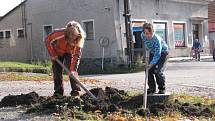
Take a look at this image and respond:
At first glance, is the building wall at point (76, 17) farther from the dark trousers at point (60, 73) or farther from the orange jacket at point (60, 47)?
the orange jacket at point (60, 47)

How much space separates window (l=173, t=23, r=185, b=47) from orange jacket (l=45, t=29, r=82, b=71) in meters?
29.3

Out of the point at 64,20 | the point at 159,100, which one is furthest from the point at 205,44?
the point at 159,100

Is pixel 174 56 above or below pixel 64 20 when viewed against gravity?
below

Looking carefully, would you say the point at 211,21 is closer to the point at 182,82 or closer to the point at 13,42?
the point at 13,42

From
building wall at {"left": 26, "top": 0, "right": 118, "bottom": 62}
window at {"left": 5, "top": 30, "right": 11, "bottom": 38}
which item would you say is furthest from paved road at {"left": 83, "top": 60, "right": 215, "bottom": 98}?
window at {"left": 5, "top": 30, "right": 11, "bottom": 38}

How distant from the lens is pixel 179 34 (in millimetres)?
39812

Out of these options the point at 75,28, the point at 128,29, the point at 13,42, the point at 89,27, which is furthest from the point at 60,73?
the point at 13,42

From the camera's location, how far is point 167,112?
29.6ft

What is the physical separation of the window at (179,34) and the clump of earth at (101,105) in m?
29.4

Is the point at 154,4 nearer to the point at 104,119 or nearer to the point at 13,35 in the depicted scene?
the point at 13,35

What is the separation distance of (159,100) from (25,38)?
105ft

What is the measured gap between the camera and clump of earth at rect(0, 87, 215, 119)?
8.92 m

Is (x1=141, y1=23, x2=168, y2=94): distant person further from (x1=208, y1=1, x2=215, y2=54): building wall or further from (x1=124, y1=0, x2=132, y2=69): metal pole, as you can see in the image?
(x1=208, y1=1, x2=215, y2=54): building wall

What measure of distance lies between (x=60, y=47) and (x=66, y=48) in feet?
0.41
